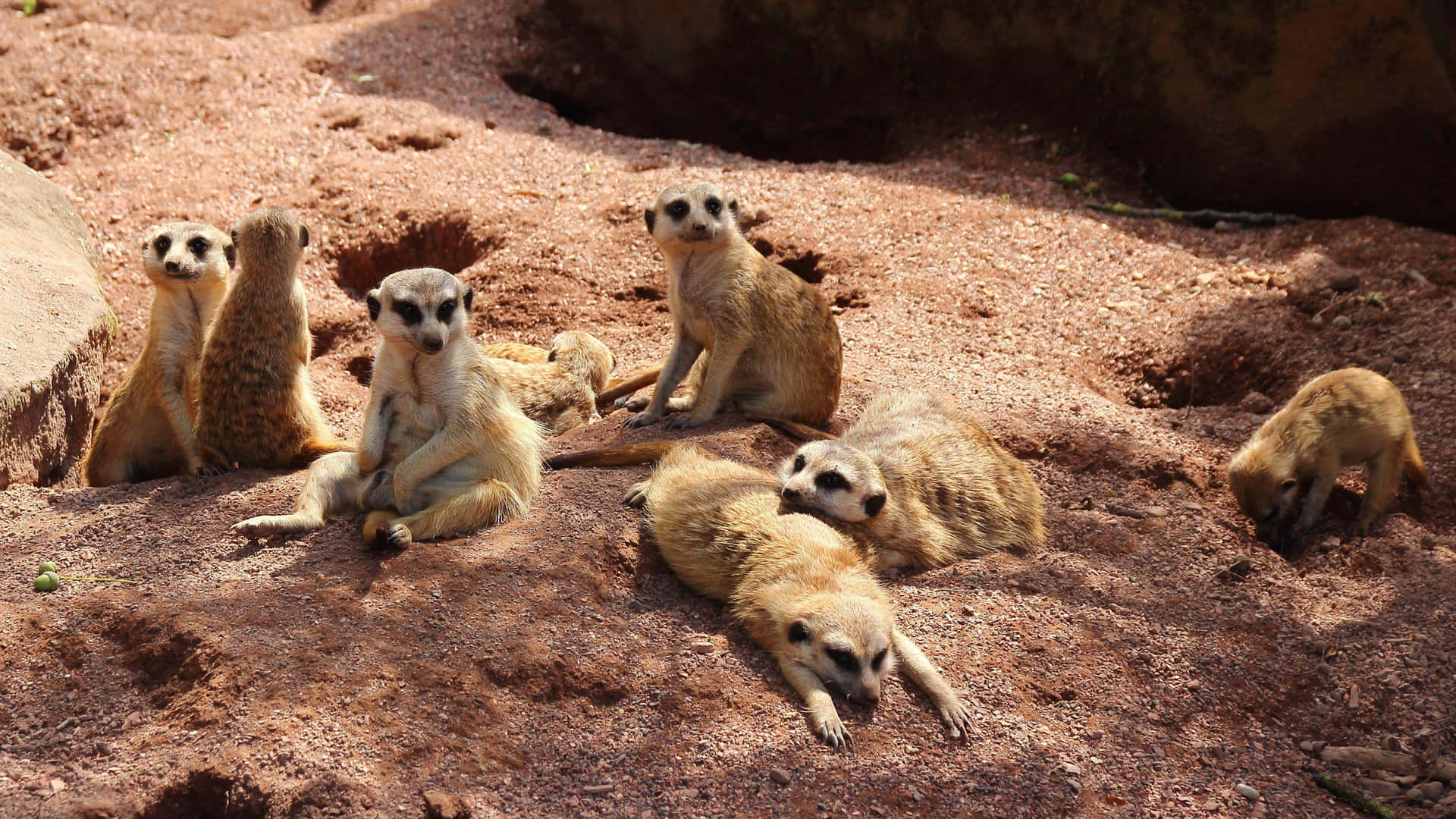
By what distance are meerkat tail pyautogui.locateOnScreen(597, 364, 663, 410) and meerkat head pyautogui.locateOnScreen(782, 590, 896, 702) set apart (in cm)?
198

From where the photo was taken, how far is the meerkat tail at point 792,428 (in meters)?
4.70

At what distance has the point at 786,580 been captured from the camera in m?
3.61

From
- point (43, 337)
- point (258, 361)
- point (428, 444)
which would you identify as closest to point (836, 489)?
point (428, 444)

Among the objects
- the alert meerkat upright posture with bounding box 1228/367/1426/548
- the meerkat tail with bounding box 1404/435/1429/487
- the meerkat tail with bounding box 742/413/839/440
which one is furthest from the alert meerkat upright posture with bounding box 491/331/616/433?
the meerkat tail with bounding box 1404/435/1429/487

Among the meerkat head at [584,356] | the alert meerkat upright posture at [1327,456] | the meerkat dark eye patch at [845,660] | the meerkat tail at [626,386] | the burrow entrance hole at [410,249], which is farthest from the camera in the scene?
the burrow entrance hole at [410,249]

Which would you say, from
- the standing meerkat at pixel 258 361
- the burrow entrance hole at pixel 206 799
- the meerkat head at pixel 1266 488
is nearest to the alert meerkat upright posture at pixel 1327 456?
the meerkat head at pixel 1266 488

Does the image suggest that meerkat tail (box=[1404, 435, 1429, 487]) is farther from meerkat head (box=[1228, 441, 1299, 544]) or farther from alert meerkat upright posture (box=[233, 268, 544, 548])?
alert meerkat upright posture (box=[233, 268, 544, 548])

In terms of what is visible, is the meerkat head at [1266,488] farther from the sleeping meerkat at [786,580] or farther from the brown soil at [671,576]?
the sleeping meerkat at [786,580]

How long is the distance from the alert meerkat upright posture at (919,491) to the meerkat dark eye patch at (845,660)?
0.77 m

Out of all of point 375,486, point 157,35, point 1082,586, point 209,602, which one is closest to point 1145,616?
point 1082,586

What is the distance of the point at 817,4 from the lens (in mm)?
8047

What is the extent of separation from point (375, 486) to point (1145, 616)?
2.63 meters

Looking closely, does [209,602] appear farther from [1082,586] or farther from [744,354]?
[1082,586]

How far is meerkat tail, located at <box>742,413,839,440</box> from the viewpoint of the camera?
185 inches
